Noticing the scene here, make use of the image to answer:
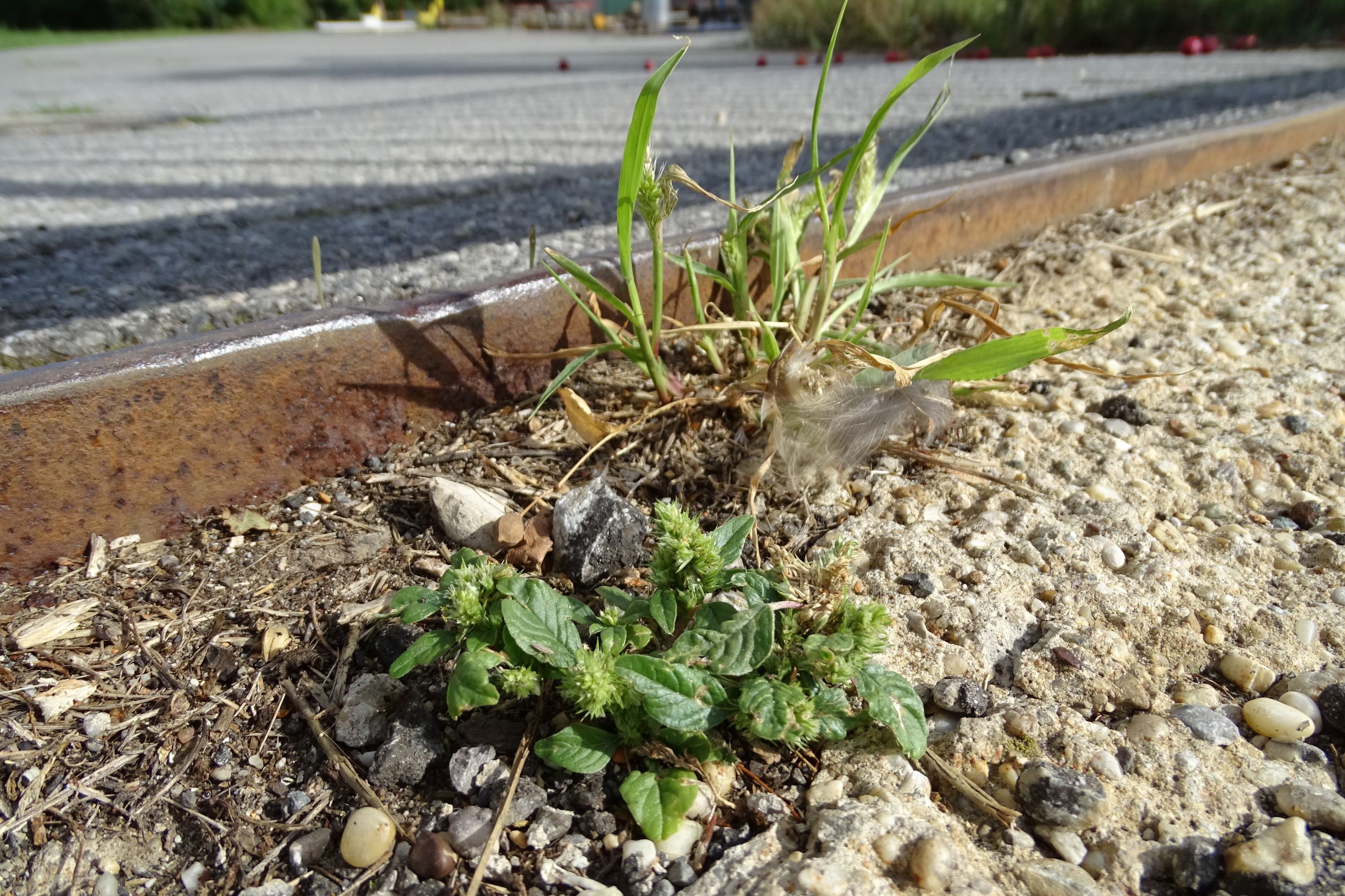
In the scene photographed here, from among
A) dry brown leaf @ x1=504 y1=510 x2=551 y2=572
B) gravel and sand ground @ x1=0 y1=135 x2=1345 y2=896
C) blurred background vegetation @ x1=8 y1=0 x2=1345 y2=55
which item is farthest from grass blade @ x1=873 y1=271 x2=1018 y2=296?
blurred background vegetation @ x1=8 y1=0 x2=1345 y2=55

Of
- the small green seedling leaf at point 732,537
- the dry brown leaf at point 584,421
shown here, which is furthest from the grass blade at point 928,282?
the small green seedling leaf at point 732,537

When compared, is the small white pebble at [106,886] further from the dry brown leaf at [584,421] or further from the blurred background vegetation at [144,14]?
the blurred background vegetation at [144,14]

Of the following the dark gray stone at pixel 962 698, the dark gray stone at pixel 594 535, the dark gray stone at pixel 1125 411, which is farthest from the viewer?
the dark gray stone at pixel 1125 411

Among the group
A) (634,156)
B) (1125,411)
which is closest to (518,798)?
(634,156)

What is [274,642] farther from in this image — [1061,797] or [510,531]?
[1061,797]

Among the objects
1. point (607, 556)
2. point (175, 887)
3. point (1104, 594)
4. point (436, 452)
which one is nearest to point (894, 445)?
point (1104, 594)

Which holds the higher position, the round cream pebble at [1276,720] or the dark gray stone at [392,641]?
the round cream pebble at [1276,720]

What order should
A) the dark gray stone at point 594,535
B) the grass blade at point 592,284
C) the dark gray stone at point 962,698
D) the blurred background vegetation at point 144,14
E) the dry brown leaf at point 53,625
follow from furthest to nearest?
1. the blurred background vegetation at point 144,14
2. the grass blade at point 592,284
3. the dark gray stone at point 594,535
4. the dry brown leaf at point 53,625
5. the dark gray stone at point 962,698
